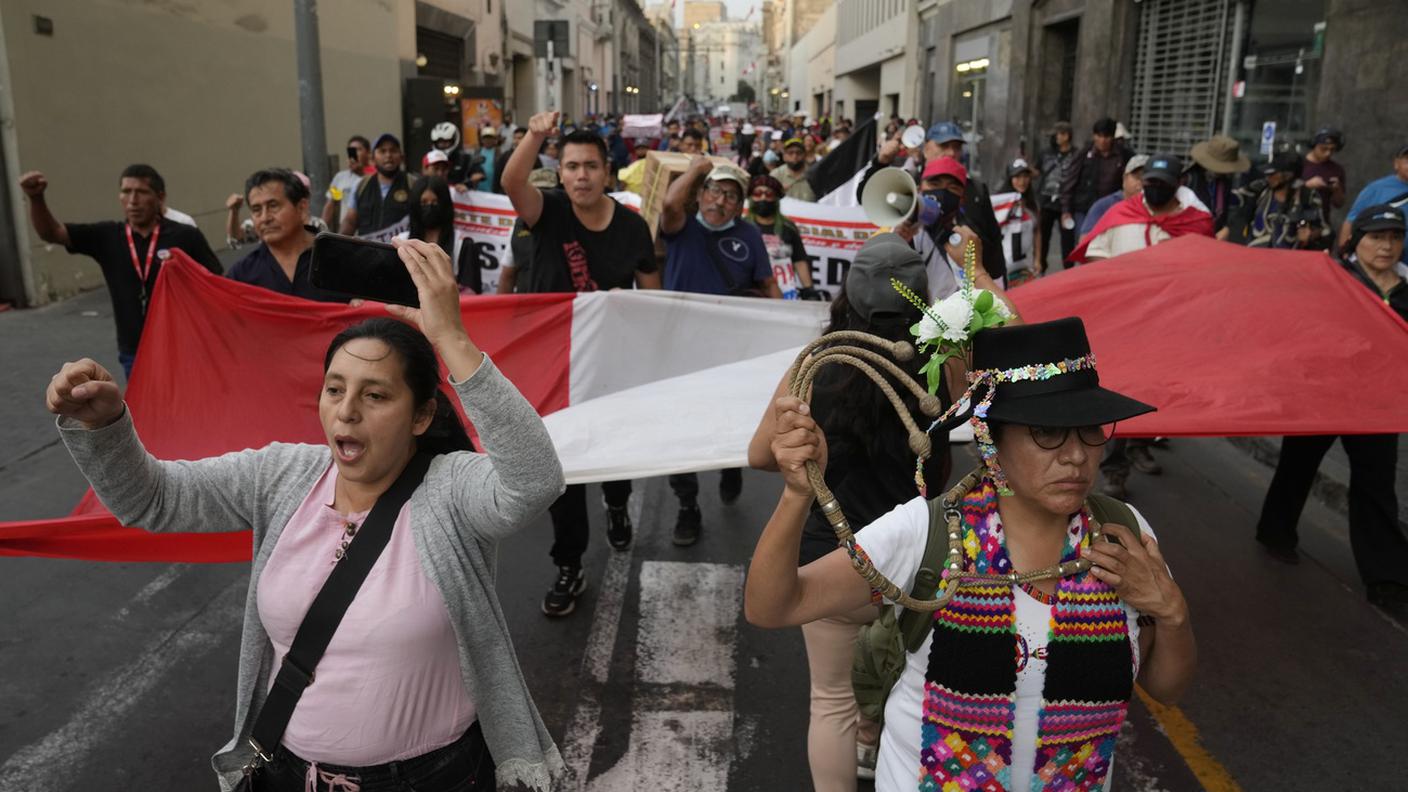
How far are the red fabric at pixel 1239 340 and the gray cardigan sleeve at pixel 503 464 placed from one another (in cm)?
Answer: 255

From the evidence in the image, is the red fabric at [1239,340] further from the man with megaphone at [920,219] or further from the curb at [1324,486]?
the curb at [1324,486]

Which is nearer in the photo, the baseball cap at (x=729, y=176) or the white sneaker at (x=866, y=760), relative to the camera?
the white sneaker at (x=866, y=760)

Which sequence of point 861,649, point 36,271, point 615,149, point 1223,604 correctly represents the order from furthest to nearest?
point 615,149
point 36,271
point 1223,604
point 861,649

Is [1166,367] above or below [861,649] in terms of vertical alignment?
above

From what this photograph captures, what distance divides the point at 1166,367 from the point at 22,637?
5.03 metres

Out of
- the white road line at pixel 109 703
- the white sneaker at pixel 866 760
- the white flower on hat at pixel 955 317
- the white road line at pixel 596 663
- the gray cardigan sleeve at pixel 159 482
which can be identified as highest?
the white flower on hat at pixel 955 317

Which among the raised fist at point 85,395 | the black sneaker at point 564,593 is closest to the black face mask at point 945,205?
the black sneaker at point 564,593

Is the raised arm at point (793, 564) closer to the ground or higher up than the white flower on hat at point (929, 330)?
closer to the ground

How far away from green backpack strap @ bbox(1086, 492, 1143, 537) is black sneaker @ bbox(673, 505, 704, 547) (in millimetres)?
3920

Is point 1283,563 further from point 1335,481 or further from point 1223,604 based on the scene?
point 1335,481

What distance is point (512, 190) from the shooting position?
17.2ft

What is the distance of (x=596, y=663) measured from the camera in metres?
4.73

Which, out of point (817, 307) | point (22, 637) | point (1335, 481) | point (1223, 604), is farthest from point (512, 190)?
point (1335, 481)

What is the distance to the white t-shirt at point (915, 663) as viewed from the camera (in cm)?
214
